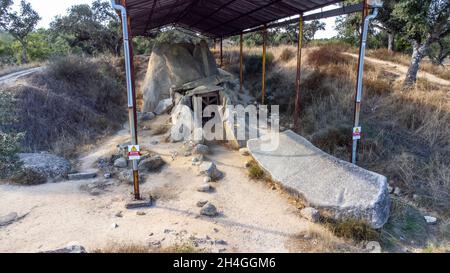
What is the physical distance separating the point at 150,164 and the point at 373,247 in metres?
4.66

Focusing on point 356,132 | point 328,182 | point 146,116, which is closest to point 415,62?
point 356,132

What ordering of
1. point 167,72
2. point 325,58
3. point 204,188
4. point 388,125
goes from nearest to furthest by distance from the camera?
point 204,188
point 388,125
point 325,58
point 167,72

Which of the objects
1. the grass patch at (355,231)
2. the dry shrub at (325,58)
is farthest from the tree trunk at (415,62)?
the grass patch at (355,231)

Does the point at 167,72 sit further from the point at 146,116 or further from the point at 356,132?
the point at 356,132

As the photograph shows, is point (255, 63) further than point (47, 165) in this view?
Yes

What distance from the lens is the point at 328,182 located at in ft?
15.8

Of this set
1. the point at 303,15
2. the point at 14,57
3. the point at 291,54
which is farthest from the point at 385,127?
the point at 14,57

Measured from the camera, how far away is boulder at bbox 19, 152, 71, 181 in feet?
19.7

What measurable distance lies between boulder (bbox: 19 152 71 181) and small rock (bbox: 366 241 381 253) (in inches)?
239

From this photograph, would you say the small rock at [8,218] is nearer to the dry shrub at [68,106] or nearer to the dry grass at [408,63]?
the dry shrub at [68,106]

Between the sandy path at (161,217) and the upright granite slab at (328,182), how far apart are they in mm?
403

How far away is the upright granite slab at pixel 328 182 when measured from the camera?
4228 mm

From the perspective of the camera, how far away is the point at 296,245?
384 centimetres

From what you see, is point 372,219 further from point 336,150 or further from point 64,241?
point 64,241
